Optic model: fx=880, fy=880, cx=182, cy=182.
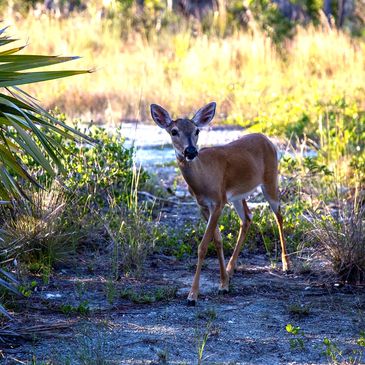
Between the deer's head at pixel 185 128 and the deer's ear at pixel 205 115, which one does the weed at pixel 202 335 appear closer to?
the deer's head at pixel 185 128

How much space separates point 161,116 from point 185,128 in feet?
1.36

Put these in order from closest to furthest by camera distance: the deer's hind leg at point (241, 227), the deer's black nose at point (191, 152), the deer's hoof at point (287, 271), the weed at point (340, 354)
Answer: the weed at point (340, 354) < the deer's black nose at point (191, 152) < the deer's hind leg at point (241, 227) < the deer's hoof at point (287, 271)

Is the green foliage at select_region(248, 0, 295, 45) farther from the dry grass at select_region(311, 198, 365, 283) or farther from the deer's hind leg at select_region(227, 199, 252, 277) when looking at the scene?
the dry grass at select_region(311, 198, 365, 283)

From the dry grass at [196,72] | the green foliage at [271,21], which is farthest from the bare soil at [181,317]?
the green foliage at [271,21]

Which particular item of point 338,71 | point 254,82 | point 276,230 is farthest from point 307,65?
point 276,230

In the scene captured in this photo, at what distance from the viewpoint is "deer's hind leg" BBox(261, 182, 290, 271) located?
736cm

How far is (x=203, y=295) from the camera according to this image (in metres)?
6.70

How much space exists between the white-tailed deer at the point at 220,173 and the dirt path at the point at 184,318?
239 millimetres

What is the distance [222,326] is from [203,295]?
2.51ft

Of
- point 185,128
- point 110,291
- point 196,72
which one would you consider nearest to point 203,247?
point 110,291

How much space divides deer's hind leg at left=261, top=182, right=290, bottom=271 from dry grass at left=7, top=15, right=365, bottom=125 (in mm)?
3807

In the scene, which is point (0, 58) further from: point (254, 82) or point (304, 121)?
point (254, 82)

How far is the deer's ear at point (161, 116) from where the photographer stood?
710 centimetres

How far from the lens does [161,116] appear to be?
7.14m
